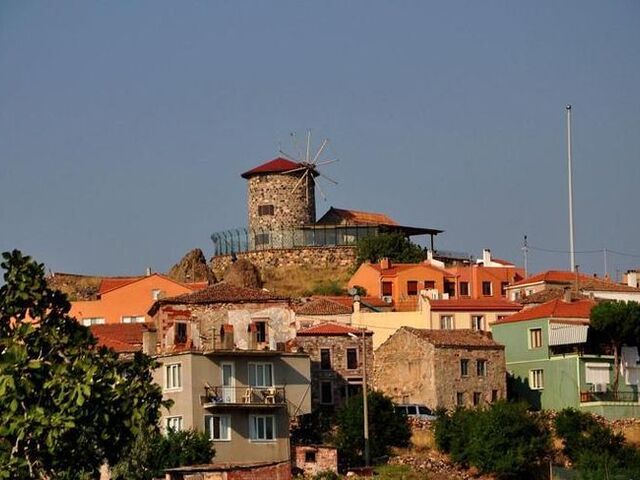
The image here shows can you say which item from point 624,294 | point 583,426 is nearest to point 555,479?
point 583,426

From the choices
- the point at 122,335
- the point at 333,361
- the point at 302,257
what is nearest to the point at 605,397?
the point at 333,361

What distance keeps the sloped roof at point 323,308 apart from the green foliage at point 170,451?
44.6ft

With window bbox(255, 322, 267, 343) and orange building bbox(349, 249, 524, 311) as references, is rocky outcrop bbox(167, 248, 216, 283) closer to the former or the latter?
orange building bbox(349, 249, 524, 311)

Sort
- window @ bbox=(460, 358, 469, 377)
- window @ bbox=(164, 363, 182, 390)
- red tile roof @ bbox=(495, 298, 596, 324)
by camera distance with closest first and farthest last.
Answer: window @ bbox=(164, 363, 182, 390), window @ bbox=(460, 358, 469, 377), red tile roof @ bbox=(495, 298, 596, 324)

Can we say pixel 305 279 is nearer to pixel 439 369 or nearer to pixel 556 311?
pixel 556 311

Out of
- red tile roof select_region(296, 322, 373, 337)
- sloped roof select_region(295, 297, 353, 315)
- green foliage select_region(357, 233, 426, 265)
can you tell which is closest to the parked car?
red tile roof select_region(296, 322, 373, 337)

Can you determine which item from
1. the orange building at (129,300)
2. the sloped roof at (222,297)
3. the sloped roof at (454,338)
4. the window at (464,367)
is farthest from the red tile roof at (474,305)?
the orange building at (129,300)

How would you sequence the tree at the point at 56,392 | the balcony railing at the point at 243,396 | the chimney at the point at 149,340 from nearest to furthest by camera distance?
the tree at the point at 56,392 < the balcony railing at the point at 243,396 < the chimney at the point at 149,340

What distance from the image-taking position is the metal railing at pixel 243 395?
218 ft

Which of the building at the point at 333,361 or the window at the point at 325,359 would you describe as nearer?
the building at the point at 333,361

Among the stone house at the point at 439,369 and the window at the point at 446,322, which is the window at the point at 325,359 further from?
the window at the point at 446,322

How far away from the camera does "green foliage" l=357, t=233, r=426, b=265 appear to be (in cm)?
9869

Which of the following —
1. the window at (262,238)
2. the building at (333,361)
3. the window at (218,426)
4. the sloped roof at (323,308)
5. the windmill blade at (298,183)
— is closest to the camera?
the window at (218,426)

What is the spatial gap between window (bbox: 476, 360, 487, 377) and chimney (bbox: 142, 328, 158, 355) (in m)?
11.9
